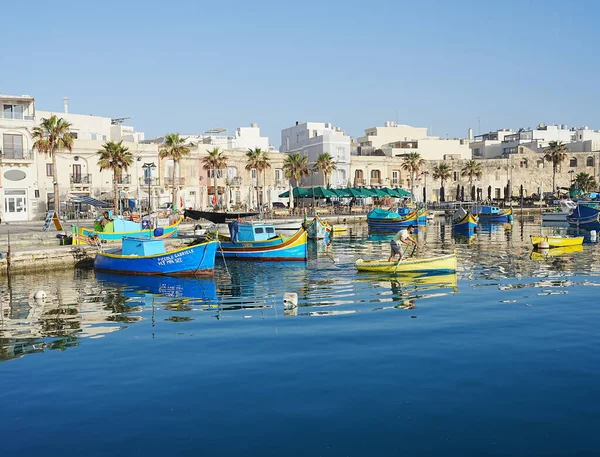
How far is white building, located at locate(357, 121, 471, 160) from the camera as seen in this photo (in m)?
92.2

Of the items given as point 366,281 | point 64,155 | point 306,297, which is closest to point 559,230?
point 366,281

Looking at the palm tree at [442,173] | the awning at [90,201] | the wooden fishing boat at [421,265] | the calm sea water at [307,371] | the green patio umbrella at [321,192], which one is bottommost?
the calm sea water at [307,371]

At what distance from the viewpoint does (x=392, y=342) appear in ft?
49.1

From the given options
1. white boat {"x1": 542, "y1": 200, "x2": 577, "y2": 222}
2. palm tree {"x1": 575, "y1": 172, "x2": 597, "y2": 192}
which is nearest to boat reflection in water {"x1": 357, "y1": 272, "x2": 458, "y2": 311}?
white boat {"x1": 542, "y1": 200, "x2": 577, "y2": 222}

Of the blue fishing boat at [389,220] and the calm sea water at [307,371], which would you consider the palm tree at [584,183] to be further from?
the calm sea water at [307,371]

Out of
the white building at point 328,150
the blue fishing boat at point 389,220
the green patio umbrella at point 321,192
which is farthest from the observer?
the white building at point 328,150

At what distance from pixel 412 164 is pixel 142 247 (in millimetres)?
55600

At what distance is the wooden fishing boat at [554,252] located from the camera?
34969 mm

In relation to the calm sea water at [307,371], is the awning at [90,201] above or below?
above

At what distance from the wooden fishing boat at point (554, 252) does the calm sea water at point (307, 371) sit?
36.5 ft

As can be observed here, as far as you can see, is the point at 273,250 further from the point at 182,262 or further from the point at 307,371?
the point at 307,371

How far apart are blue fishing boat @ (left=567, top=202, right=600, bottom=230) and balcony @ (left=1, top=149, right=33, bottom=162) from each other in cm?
5046

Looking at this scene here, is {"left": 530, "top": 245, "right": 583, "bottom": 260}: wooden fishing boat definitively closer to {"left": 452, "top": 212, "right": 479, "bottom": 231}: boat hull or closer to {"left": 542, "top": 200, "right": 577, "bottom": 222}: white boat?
{"left": 452, "top": 212, "right": 479, "bottom": 231}: boat hull

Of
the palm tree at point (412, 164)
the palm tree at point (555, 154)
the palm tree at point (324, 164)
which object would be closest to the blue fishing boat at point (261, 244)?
the palm tree at point (324, 164)
